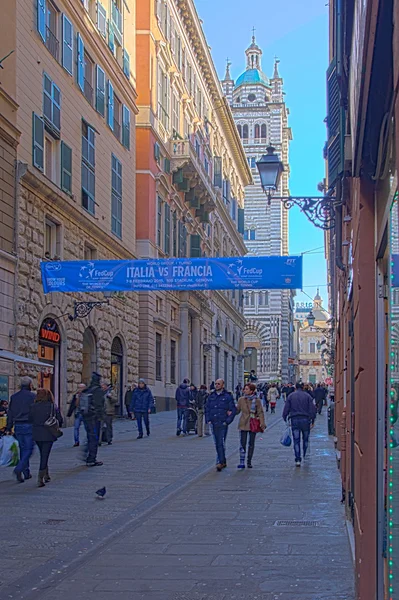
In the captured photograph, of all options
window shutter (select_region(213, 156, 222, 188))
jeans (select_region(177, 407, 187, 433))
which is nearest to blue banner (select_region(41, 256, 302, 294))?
jeans (select_region(177, 407, 187, 433))

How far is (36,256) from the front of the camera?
2323cm

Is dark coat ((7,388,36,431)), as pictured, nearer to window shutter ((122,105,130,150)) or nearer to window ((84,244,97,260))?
window ((84,244,97,260))

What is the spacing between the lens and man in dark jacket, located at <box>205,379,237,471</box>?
50.8 ft

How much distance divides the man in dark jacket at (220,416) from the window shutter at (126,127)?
20.2m

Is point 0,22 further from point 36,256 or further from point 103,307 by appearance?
point 103,307

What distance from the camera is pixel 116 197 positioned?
108ft

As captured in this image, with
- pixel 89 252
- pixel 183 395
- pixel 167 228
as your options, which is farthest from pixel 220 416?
pixel 167 228

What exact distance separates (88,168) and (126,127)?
20.0ft

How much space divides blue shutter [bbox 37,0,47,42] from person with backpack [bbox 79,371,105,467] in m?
12.5

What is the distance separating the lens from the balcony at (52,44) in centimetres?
2498

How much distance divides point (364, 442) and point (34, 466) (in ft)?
38.6

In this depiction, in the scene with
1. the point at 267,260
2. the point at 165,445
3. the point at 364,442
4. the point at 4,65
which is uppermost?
the point at 4,65

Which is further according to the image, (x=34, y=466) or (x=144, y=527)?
(x=34, y=466)

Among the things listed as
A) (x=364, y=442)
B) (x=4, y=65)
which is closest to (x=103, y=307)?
(x=4, y=65)
